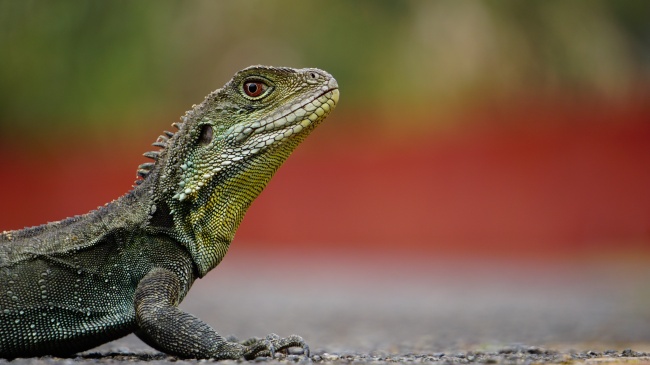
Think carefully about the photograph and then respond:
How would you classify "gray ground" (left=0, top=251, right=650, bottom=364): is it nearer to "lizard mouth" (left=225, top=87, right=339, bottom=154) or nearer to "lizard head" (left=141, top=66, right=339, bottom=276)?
"lizard head" (left=141, top=66, right=339, bottom=276)

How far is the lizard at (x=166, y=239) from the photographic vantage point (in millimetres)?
5121

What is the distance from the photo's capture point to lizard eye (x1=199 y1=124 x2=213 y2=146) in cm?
556

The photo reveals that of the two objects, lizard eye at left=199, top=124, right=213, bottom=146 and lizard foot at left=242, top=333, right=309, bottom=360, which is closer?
lizard foot at left=242, top=333, right=309, bottom=360

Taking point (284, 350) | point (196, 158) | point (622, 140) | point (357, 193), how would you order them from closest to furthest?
1. point (284, 350)
2. point (196, 158)
3. point (622, 140)
4. point (357, 193)

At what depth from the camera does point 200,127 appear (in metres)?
5.60

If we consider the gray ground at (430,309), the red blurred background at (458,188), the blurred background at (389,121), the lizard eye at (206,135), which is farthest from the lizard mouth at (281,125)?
the red blurred background at (458,188)

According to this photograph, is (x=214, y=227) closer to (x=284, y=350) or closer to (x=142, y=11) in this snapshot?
(x=284, y=350)

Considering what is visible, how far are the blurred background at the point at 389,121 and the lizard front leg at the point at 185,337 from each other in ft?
49.7

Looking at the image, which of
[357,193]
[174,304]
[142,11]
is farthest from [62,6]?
A: [174,304]

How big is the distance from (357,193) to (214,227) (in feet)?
68.7

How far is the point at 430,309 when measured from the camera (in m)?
12.3

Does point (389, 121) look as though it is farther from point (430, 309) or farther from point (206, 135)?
point (206, 135)

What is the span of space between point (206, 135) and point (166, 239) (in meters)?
0.70

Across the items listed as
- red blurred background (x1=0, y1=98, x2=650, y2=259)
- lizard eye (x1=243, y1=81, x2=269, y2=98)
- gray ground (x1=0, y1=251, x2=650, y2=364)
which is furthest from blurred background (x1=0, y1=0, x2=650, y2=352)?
lizard eye (x1=243, y1=81, x2=269, y2=98)
